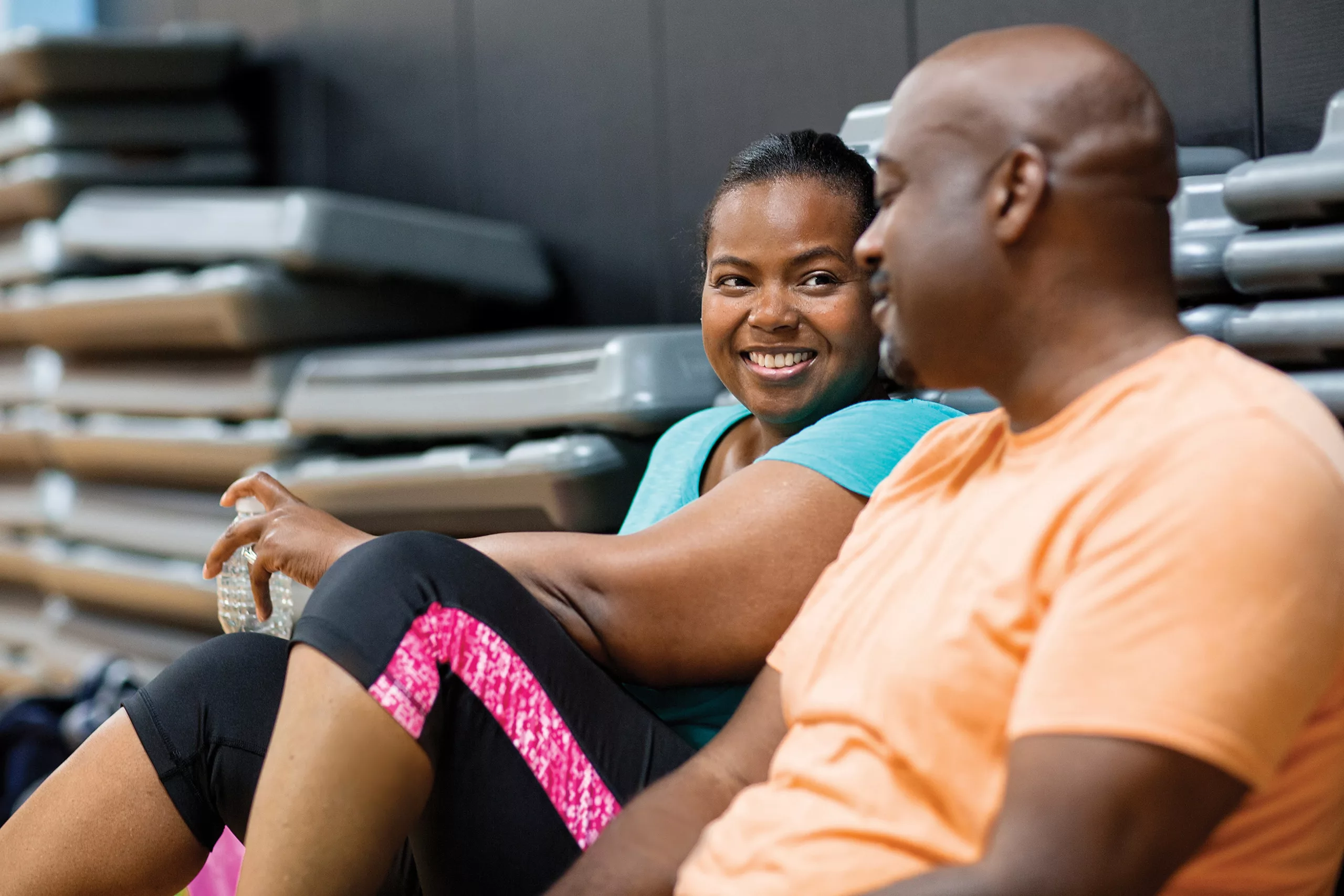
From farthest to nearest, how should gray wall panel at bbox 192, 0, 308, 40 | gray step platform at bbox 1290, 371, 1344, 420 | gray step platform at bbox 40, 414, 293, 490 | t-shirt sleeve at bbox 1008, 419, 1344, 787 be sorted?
gray wall panel at bbox 192, 0, 308, 40 → gray step platform at bbox 40, 414, 293, 490 → gray step platform at bbox 1290, 371, 1344, 420 → t-shirt sleeve at bbox 1008, 419, 1344, 787

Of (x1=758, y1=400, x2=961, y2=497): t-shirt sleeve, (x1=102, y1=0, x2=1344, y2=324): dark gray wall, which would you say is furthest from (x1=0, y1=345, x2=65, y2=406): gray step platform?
(x1=758, y1=400, x2=961, y2=497): t-shirt sleeve

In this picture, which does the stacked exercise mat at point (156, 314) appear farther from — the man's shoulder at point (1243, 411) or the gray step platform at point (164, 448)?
the man's shoulder at point (1243, 411)

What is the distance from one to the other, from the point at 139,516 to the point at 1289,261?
217 centimetres

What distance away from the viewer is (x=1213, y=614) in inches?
24.9

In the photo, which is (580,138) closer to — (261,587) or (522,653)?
(261,587)

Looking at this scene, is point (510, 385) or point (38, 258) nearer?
point (510, 385)

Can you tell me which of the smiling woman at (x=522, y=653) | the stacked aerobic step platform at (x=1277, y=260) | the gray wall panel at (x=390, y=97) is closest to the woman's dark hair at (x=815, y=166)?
the smiling woman at (x=522, y=653)

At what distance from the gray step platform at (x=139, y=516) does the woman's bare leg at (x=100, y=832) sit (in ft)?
3.81

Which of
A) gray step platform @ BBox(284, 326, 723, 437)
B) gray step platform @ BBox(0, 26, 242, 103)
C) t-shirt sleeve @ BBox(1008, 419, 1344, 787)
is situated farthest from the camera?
gray step platform @ BBox(0, 26, 242, 103)

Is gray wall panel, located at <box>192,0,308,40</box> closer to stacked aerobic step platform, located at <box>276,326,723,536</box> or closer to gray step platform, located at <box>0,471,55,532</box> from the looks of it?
gray step platform, located at <box>0,471,55,532</box>

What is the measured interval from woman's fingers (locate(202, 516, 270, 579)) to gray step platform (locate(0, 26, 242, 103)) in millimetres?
1849

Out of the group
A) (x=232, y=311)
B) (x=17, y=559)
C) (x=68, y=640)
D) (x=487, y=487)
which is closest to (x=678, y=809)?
(x=487, y=487)

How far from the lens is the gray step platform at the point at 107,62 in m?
2.82

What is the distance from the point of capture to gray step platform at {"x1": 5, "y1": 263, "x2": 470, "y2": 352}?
2387mm
